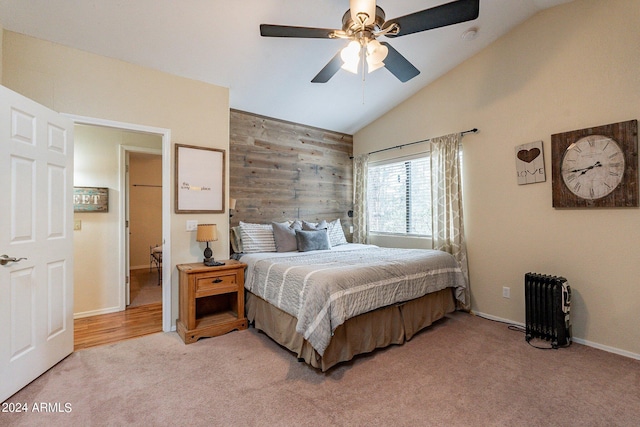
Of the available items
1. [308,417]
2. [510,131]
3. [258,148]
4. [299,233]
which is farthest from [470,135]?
[308,417]

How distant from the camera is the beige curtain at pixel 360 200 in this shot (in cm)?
483

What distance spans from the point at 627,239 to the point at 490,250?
1132mm

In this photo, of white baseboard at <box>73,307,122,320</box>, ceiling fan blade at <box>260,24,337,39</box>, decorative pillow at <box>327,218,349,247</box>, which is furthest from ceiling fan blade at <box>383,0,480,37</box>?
white baseboard at <box>73,307,122,320</box>

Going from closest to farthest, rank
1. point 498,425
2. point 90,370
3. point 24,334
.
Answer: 1. point 498,425
2. point 24,334
3. point 90,370

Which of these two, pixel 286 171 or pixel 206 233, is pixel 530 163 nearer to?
pixel 286 171

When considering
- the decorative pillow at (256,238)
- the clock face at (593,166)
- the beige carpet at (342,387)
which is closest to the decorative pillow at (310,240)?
the decorative pillow at (256,238)

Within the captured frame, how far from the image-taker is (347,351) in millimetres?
2307

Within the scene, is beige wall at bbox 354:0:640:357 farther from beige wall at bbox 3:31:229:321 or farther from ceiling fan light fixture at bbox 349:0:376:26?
beige wall at bbox 3:31:229:321

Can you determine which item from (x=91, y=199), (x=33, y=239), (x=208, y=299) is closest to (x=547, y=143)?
(x=208, y=299)

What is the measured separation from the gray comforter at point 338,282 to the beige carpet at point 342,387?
1.33 ft

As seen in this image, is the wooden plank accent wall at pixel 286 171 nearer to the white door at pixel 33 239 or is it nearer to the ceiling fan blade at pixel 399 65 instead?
the white door at pixel 33 239

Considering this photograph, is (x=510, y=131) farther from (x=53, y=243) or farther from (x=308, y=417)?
(x=53, y=243)

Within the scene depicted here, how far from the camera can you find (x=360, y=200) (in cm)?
489

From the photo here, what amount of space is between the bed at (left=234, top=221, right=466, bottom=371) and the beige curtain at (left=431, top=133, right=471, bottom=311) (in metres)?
0.34
